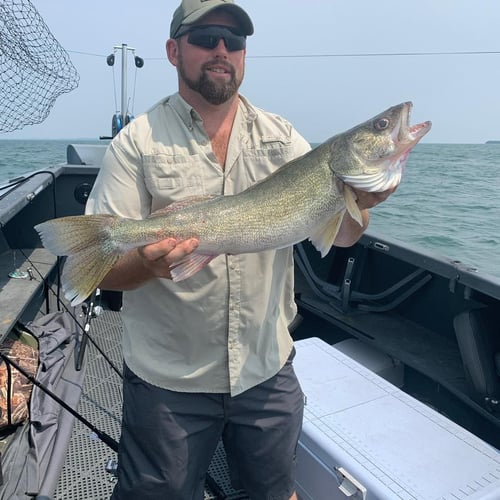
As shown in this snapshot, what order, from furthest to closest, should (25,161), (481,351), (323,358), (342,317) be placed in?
(25,161) → (342,317) → (481,351) → (323,358)

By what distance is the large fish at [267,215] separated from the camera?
201 centimetres

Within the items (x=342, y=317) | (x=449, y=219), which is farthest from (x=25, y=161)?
(x=342, y=317)

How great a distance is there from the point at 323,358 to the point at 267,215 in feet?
5.26

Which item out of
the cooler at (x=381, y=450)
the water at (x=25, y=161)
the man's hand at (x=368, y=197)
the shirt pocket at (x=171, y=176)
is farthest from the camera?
the water at (x=25, y=161)

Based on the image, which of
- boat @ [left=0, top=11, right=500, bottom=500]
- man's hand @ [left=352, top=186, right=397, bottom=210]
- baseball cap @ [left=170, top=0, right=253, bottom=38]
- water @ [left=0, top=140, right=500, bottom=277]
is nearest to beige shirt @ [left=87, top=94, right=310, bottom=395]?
baseball cap @ [left=170, top=0, right=253, bottom=38]

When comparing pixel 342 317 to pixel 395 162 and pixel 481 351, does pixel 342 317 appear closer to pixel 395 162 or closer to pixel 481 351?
pixel 481 351

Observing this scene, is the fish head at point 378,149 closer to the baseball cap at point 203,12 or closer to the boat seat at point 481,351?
the baseball cap at point 203,12

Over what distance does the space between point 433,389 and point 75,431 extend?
9.00 ft

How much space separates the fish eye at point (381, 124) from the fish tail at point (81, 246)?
1.19 m

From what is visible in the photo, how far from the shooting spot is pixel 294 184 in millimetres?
2152

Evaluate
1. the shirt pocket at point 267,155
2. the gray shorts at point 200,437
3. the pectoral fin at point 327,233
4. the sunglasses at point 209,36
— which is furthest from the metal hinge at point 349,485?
the sunglasses at point 209,36

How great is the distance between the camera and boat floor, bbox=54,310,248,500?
2.84 meters

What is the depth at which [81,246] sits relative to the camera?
201 centimetres

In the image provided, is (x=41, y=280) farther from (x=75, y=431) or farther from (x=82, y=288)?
(x=82, y=288)
